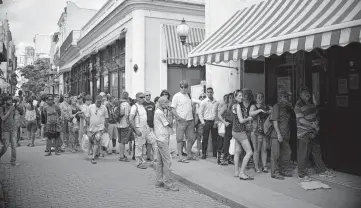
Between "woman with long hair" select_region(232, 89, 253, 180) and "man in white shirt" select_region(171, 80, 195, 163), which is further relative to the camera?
"man in white shirt" select_region(171, 80, 195, 163)

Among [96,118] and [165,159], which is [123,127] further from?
[165,159]

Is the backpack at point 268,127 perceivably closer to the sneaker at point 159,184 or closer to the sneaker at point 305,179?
the sneaker at point 305,179

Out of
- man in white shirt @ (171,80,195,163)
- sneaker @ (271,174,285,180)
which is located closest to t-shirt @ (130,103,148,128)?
man in white shirt @ (171,80,195,163)

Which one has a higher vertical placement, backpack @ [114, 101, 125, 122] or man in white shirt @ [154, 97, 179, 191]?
backpack @ [114, 101, 125, 122]

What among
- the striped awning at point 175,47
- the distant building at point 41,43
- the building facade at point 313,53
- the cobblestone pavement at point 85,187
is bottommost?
the cobblestone pavement at point 85,187

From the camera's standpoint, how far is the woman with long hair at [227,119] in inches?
355

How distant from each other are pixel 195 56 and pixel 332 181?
4.22 meters

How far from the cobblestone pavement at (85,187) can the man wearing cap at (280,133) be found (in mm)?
1917

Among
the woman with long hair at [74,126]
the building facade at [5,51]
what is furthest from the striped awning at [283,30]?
the woman with long hair at [74,126]

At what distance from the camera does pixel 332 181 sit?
709 centimetres

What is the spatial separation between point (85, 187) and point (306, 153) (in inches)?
180

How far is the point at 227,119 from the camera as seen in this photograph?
29.7ft

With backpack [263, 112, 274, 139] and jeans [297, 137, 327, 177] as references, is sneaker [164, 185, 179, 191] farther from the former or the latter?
jeans [297, 137, 327, 177]

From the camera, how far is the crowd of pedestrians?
7316 mm
